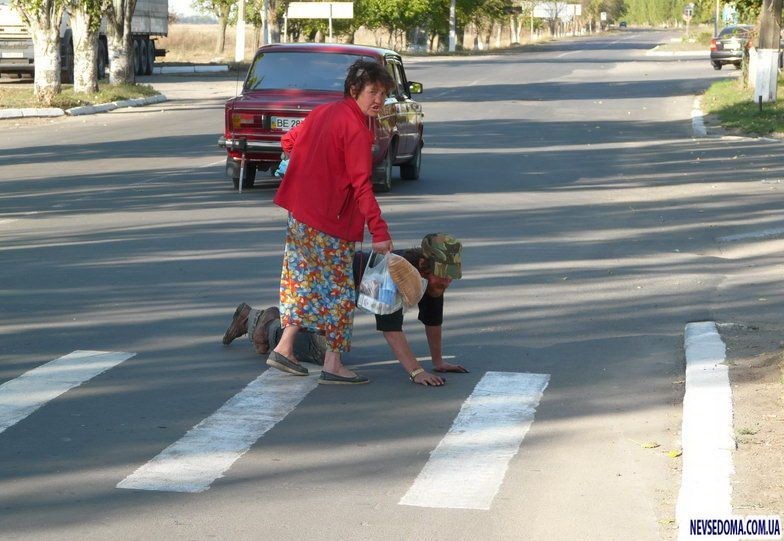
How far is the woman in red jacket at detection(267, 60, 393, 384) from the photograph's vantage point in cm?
742

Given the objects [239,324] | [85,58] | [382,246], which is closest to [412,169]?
[239,324]

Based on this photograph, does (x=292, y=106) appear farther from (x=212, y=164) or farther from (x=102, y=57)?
(x=102, y=57)

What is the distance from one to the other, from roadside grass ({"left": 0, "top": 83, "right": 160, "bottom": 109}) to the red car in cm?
1629

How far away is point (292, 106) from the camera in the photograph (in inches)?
640

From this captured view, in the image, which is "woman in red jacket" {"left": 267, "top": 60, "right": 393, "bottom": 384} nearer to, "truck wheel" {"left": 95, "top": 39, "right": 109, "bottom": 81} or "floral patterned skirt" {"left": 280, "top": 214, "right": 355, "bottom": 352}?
"floral patterned skirt" {"left": 280, "top": 214, "right": 355, "bottom": 352}

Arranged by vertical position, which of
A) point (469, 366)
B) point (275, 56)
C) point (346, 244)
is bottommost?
point (469, 366)

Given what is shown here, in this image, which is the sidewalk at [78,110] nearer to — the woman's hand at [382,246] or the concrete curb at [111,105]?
the concrete curb at [111,105]

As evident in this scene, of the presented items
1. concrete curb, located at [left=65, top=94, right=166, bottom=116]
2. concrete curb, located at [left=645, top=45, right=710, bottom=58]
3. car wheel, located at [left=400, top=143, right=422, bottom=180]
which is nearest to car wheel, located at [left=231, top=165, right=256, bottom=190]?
car wheel, located at [left=400, top=143, right=422, bottom=180]

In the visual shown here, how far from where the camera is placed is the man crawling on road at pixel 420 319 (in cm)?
766

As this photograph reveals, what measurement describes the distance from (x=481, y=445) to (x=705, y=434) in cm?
105

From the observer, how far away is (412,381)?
306 inches

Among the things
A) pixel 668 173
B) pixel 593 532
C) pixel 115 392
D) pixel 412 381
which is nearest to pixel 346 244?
pixel 412 381

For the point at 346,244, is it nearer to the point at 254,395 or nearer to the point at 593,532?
the point at 254,395

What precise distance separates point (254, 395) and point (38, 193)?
9.82 m
